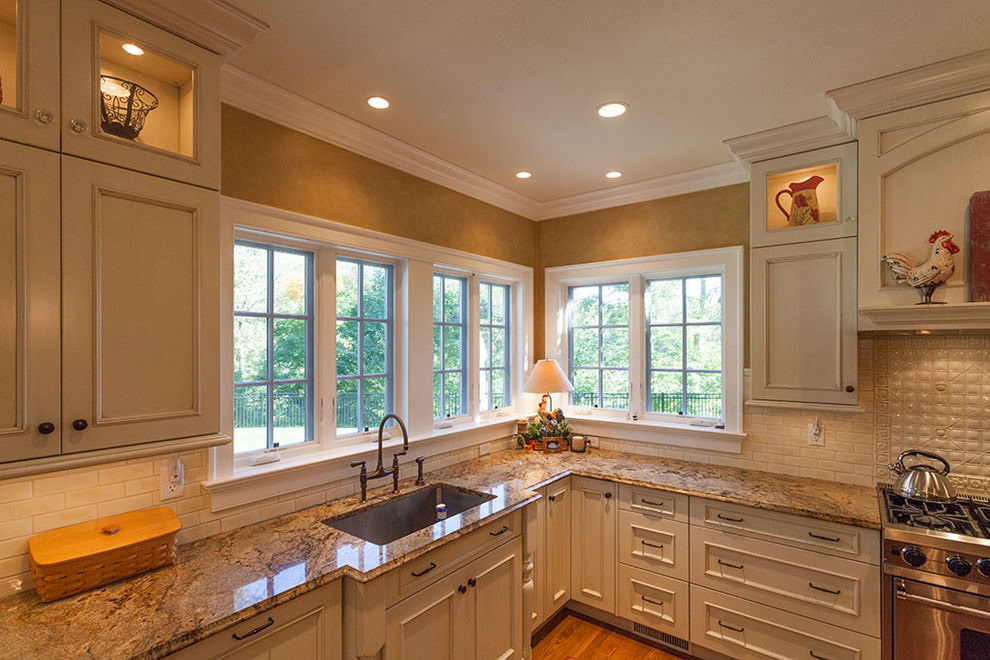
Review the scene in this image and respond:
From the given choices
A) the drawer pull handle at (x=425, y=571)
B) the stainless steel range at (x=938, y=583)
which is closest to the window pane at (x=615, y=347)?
the stainless steel range at (x=938, y=583)

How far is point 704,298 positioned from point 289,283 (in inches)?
99.3

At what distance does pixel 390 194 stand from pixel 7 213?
1.64m

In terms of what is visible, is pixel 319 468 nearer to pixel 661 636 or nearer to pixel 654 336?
pixel 661 636

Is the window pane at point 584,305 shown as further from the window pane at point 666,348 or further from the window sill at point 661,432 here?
the window sill at point 661,432

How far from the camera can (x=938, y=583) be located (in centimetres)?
185

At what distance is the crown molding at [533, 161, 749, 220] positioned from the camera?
2.94 metres

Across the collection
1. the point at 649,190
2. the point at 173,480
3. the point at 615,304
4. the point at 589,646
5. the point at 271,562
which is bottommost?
the point at 589,646

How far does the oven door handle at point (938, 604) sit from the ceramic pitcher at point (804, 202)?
1689 mm

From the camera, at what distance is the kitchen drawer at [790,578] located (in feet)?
6.77

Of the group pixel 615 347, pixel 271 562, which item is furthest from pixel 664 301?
pixel 271 562

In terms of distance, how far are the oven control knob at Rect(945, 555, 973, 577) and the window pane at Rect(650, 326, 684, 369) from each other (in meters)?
1.61

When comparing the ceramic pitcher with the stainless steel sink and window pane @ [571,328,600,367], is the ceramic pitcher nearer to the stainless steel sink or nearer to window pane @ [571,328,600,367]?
window pane @ [571,328,600,367]

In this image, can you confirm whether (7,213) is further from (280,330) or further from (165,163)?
(280,330)

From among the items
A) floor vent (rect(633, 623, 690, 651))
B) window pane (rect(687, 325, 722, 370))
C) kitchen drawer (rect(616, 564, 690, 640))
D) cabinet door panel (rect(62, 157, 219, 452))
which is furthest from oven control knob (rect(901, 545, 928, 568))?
cabinet door panel (rect(62, 157, 219, 452))
